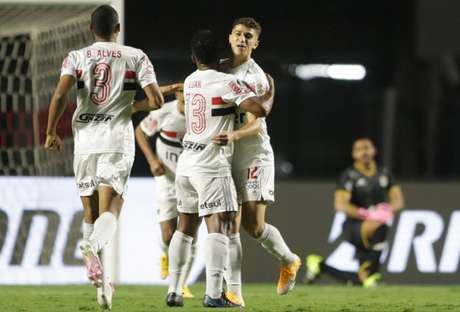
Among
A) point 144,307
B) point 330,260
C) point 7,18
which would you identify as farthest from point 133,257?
point 144,307

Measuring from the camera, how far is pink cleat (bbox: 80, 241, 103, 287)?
762 cm

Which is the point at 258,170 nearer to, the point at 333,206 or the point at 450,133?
the point at 333,206

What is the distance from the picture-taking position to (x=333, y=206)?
1292 cm

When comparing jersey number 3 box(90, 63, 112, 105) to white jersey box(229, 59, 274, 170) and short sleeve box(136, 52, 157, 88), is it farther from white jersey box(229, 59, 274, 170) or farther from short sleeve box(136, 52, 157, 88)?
white jersey box(229, 59, 274, 170)

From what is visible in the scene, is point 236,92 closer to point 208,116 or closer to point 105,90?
point 208,116

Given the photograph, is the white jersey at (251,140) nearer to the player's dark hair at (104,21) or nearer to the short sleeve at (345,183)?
the player's dark hair at (104,21)

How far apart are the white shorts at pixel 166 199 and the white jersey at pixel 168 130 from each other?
9 cm

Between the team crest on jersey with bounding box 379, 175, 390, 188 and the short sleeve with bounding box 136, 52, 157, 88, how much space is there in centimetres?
491

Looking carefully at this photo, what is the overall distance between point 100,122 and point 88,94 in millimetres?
170

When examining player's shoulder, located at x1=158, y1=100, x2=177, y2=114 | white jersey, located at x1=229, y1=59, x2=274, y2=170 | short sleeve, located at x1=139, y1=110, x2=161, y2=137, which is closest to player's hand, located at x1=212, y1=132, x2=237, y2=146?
white jersey, located at x1=229, y1=59, x2=274, y2=170

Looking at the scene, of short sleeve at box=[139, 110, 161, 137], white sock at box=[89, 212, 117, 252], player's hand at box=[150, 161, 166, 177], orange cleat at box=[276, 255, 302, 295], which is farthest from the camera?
short sleeve at box=[139, 110, 161, 137]

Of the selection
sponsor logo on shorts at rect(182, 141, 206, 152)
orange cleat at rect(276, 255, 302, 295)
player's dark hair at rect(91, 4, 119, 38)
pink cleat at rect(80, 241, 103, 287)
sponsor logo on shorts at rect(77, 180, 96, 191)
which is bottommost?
orange cleat at rect(276, 255, 302, 295)

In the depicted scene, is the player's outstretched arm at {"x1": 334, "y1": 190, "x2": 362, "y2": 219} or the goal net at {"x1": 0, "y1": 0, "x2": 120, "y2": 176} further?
the player's outstretched arm at {"x1": 334, "y1": 190, "x2": 362, "y2": 219}

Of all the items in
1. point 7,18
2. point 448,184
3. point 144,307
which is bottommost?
point 144,307
